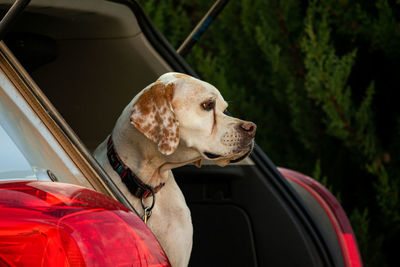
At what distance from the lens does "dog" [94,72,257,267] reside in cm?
226

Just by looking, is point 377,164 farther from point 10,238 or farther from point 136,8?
point 10,238

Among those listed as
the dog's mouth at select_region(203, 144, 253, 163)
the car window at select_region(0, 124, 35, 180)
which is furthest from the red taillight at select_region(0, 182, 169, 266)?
the dog's mouth at select_region(203, 144, 253, 163)

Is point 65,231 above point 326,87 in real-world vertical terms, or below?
above

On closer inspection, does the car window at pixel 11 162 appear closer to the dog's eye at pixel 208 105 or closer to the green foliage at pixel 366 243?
the dog's eye at pixel 208 105

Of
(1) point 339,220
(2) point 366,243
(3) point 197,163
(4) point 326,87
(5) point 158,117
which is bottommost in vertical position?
(2) point 366,243

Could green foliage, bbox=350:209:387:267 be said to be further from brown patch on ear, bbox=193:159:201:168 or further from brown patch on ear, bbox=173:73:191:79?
brown patch on ear, bbox=173:73:191:79

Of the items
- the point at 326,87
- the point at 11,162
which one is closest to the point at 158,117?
the point at 11,162

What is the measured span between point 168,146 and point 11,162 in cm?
117

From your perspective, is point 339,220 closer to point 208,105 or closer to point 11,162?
point 208,105

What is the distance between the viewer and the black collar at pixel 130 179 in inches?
88.1

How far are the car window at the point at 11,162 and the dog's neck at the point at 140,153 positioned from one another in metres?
1.14

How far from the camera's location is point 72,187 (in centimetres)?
113

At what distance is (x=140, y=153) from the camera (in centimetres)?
234

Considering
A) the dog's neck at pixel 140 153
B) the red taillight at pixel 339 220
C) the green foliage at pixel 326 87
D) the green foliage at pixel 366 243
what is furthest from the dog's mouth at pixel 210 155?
the green foliage at pixel 366 243
